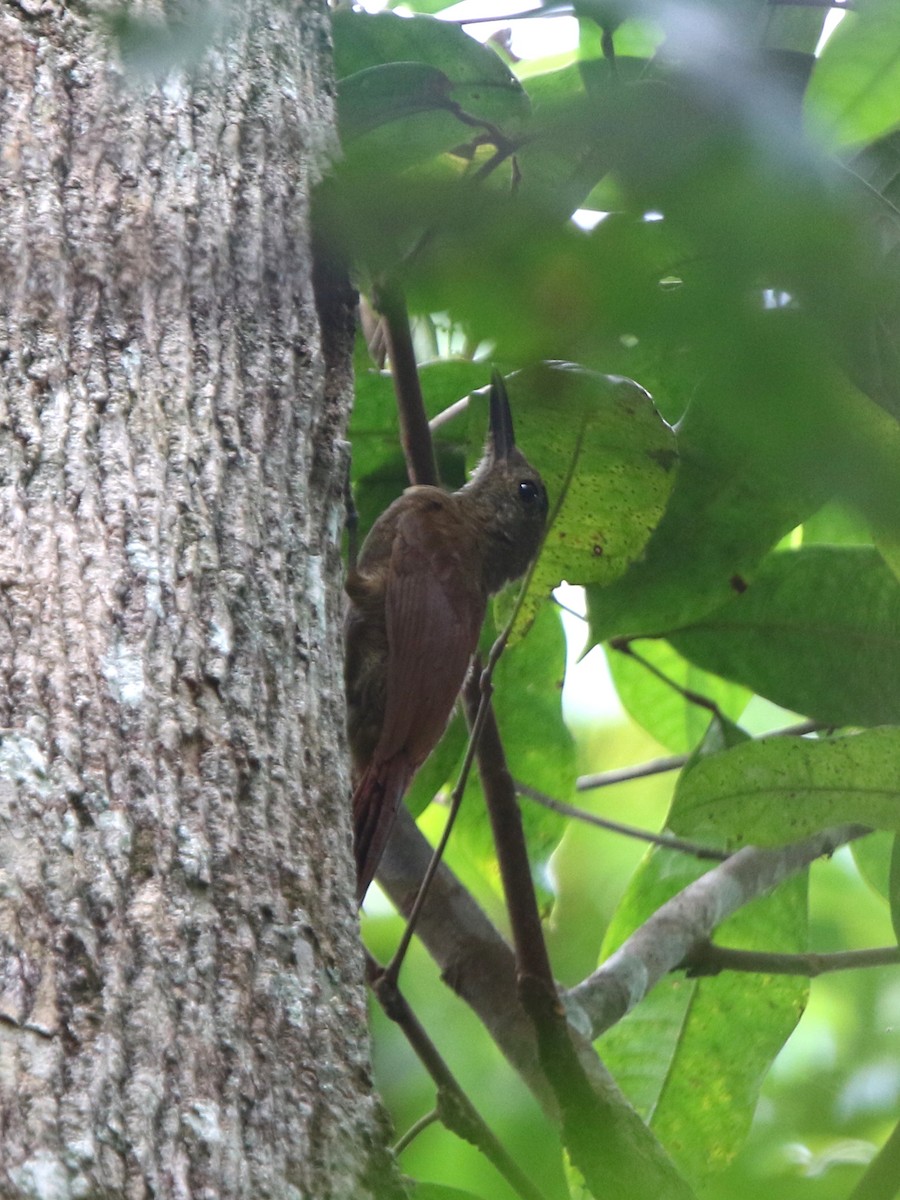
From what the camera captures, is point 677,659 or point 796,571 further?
point 677,659

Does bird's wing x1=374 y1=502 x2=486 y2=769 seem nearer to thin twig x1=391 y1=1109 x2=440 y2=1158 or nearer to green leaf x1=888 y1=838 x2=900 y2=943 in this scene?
thin twig x1=391 y1=1109 x2=440 y2=1158

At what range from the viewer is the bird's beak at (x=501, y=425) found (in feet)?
7.88

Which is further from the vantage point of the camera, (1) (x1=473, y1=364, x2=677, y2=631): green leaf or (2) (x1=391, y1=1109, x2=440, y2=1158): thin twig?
(1) (x1=473, y1=364, x2=677, y2=631): green leaf

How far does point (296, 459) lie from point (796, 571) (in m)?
1.34

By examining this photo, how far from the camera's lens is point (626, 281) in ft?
1.39

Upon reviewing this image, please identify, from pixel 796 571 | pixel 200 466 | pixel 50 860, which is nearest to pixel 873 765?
pixel 796 571

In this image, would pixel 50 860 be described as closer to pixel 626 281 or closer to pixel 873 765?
pixel 626 281

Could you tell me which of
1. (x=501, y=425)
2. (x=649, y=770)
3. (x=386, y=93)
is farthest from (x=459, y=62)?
(x=649, y=770)

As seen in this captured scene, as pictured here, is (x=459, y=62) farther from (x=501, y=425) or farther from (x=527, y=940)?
(x=527, y=940)

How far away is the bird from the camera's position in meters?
2.42

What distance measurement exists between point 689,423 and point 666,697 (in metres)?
2.10

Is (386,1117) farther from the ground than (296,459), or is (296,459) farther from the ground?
(296,459)

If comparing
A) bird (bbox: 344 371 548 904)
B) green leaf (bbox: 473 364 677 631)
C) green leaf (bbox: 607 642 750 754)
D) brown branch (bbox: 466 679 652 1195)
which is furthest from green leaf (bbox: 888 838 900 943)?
green leaf (bbox: 607 642 750 754)

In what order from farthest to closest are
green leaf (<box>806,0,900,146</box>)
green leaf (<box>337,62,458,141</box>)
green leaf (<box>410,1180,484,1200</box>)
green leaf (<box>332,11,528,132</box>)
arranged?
green leaf (<box>332,11,528,132</box>), green leaf (<box>337,62,458,141</box>), green leaf (<box>410,1180,484,1200</box>), green leaf (<box>806,0,900,146</box>)
